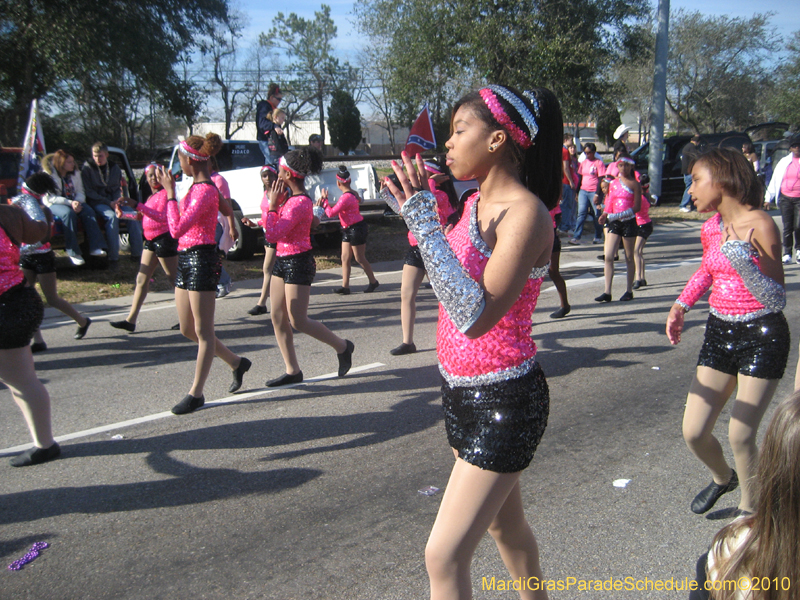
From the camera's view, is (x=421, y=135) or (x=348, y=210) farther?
(x=348, y=210)

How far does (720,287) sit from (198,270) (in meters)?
3.50

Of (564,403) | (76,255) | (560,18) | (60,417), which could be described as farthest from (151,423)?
(560,18)

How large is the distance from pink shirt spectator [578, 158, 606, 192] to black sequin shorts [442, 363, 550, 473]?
1310 centimetres

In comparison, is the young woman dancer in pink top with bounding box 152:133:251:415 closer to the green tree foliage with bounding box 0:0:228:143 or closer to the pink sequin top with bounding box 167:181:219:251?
the pink sequin top with bounding box 167:181:219:251

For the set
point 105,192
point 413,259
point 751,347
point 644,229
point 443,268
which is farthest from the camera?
point 105,192

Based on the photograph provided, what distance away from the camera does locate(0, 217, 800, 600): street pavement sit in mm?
3059

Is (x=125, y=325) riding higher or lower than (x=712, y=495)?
higher

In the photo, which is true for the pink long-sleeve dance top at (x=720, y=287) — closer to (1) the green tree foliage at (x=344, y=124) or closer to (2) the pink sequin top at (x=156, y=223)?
(2) the pink sequin top at (x=156, y=223)

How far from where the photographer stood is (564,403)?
5.26 meters

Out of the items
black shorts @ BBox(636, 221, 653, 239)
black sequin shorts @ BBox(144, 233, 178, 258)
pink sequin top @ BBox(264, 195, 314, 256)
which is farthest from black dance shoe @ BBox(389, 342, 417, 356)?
black shorts @ BBox(636, 221, 653, 239)

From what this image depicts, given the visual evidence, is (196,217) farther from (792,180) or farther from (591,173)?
(591,173)

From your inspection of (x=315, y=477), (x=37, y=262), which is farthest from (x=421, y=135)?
(x=37, y=262)

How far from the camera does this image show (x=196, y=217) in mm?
4902

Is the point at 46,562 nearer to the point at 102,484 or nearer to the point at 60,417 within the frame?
the point at 102,484
